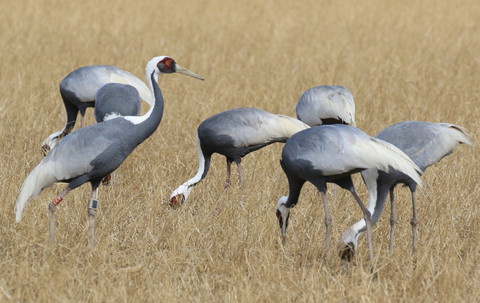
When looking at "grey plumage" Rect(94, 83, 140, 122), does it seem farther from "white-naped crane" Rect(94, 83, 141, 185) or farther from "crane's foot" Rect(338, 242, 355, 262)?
"crane's foot" Rect(338, 242, 355, 262)

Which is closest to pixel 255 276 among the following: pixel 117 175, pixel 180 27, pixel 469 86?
pixel 117 175

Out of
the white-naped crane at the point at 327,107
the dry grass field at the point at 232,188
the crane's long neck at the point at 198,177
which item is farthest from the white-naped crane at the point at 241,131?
the white-naped crane at the point at 327,107

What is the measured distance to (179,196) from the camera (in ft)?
20.1

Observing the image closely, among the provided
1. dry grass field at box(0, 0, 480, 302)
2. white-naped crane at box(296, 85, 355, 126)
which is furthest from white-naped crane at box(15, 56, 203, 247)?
white-naped crane at box(296, 85, 355, 126)

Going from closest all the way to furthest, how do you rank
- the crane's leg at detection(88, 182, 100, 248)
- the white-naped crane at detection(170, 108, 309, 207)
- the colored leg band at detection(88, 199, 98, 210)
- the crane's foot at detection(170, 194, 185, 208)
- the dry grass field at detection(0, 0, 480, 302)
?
the dry grass field at detection(0, 0, 480, 302)
the crane's leg at detection(88, 182, 100, 248)
the colored leg band at detection(88, 199, 98, 210)
the crane's foot at detection(170, 194, 185, 208)
the white-naped crane at detection(170, 108, 309, 207)

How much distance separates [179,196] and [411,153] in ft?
5.75

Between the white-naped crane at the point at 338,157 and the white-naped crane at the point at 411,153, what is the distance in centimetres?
18

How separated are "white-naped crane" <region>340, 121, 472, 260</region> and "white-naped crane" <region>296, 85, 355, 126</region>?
140 cm

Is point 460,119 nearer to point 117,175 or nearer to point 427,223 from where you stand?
point 427,223

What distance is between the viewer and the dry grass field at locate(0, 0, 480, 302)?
4562 mm

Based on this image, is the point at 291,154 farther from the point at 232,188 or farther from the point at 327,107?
the point at 327,107

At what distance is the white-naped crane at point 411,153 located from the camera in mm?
5227

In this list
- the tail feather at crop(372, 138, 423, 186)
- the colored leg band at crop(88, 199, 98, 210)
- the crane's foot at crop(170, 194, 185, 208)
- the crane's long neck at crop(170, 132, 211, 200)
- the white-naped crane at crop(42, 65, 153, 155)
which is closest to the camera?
the tail feather at crop(372, 138, 423, 186)

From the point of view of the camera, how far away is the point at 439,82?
35.0ft
